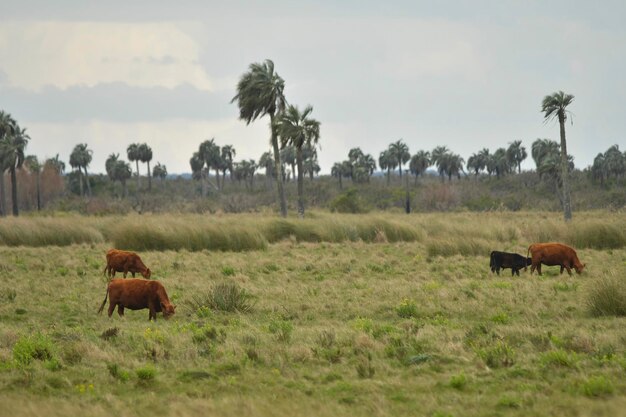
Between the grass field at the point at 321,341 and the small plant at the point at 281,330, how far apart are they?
5cm

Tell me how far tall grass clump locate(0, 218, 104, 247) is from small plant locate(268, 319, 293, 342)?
2177cm

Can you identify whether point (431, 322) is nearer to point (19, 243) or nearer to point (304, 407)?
point (304, 407)

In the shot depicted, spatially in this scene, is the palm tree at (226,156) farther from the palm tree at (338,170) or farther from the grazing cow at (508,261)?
the grazing cow at (508,261)

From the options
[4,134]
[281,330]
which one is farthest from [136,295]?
[4,134]

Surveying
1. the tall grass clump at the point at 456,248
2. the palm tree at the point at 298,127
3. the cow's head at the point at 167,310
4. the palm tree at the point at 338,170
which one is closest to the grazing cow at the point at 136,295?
the cow's head at the point at 167,310

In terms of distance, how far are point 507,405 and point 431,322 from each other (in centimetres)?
516

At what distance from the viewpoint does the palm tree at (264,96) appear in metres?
50.0

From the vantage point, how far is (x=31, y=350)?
33.3 ft

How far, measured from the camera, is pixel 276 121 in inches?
1944

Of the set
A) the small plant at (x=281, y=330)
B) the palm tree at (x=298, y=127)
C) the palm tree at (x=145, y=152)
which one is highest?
the palm tree at (x=145, y=152)

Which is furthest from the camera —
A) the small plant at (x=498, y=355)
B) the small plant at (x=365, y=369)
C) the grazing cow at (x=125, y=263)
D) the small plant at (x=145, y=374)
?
the grazing cow at (x=125, y=263)

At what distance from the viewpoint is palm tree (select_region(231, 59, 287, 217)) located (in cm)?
4997

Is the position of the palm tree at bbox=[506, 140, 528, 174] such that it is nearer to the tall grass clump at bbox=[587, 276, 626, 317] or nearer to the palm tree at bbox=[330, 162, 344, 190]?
the palm tree at bbox=[330, 162, 344, 190]

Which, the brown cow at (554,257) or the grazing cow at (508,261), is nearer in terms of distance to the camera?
the brown cow at (554,257)
